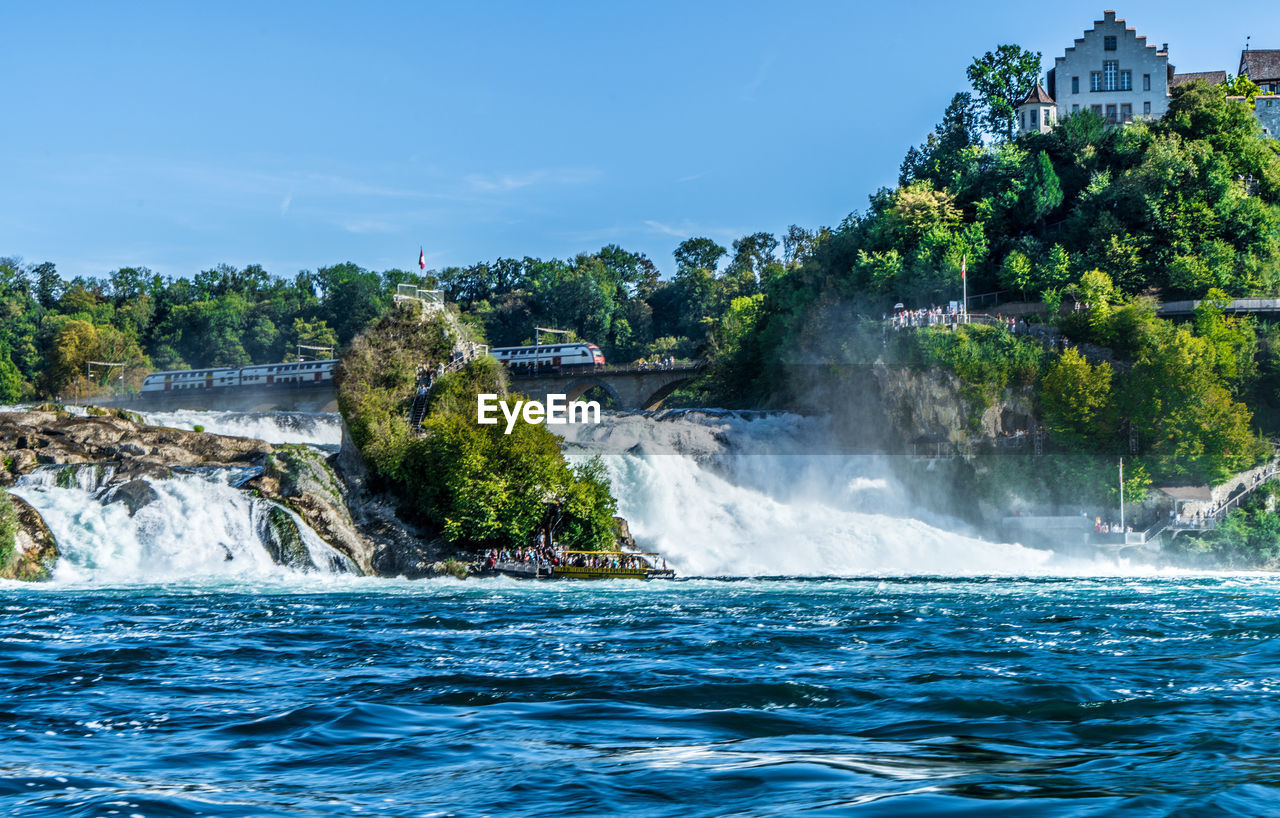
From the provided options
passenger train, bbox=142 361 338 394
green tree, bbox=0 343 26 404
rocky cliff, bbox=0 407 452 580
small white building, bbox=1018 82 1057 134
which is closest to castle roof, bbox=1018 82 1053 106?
small white building, bbox=1018 82 1057 134

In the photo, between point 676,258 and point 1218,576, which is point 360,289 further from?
point 1218,576

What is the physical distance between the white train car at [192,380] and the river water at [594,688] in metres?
58.3

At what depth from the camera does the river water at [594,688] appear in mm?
14734

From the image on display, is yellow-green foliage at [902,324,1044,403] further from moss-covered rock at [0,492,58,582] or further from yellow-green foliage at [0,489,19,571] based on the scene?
yellow-green foliage at [0,489,19,571]

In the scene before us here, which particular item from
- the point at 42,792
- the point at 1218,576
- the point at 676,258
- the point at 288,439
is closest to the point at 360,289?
the point at 676,258

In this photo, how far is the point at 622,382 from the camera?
94.3 m

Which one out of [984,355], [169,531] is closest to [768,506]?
[984,355]

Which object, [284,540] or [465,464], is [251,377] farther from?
[284,540]

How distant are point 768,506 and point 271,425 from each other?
26.6m

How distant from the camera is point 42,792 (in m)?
14.5

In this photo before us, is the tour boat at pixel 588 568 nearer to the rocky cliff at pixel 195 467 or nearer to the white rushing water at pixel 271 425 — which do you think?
the rocky cliff at pixel 195 467

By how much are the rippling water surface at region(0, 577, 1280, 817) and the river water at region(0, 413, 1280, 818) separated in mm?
75

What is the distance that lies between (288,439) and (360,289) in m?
74.5

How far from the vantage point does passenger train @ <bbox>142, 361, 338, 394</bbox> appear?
100500 mm
